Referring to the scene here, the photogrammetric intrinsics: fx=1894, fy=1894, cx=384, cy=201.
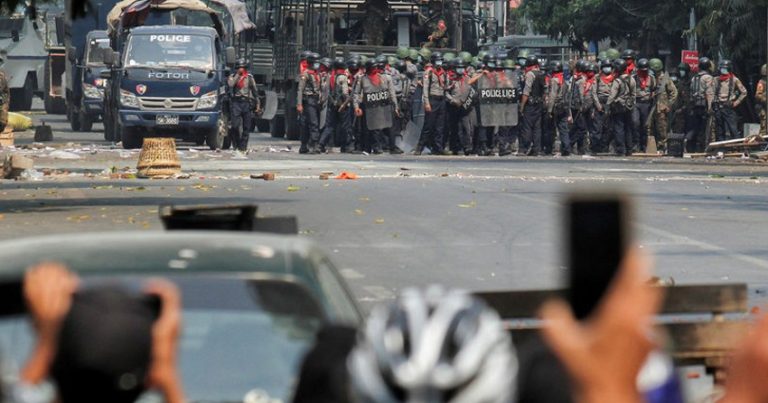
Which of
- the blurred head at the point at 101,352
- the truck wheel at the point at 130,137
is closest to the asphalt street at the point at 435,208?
the truck wheel at the point at 130,137

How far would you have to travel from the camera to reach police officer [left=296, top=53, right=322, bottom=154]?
39.0m

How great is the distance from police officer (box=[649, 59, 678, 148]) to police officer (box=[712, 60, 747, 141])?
1.13 meters

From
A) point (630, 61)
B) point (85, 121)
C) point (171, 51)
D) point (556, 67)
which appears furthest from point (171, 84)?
point (85, 121)

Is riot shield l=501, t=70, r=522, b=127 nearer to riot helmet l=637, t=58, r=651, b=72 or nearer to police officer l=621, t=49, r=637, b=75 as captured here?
police officer l=621, t=49, r=637, b=75

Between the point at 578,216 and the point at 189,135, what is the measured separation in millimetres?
36484

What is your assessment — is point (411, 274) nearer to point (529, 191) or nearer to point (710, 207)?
point (710, 207)

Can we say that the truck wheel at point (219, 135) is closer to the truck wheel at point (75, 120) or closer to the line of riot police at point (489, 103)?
the line of riot police at point (489, 103)

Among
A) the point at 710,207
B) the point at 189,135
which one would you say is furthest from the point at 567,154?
the point at 710,207

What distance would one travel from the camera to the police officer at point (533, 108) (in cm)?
3944

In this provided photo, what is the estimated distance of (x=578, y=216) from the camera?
215 cm

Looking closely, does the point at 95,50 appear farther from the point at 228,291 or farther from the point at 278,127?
the point at 228,291

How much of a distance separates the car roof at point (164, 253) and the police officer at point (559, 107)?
34.1 metres

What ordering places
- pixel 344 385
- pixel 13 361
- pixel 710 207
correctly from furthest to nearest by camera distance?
pixel 710 207, pixel 13 361, pixel 344 385

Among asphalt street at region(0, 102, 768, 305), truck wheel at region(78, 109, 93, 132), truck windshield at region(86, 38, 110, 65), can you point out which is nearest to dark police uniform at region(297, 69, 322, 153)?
asphalt street at region(0, 102, 768, 305)
